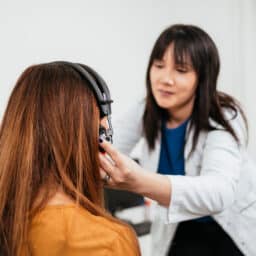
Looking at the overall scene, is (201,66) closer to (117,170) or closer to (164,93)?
(164,93)

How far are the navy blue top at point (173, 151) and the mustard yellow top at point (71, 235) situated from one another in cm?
64

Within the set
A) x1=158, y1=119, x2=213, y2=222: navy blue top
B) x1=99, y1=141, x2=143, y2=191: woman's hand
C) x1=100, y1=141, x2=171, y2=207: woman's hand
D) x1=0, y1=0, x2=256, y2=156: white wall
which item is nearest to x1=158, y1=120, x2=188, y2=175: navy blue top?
x1=158, y1=119, x2=213, y2=222: navy blue top

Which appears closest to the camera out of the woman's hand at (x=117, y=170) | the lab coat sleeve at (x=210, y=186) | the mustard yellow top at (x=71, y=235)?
the mustard yellow top at (x=71, y=235)

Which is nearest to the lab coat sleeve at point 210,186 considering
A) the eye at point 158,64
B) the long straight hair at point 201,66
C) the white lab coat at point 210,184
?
the white lab coat at point 210,184

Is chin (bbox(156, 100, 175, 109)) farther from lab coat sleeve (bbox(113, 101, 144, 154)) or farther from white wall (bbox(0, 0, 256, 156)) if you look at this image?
white wall (bbox(0, 0, 256, 156))

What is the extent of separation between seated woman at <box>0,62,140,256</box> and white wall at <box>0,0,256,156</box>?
3.48ft

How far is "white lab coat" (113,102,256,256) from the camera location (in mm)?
1210

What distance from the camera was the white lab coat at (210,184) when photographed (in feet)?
3.97

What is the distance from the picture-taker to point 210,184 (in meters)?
1.20

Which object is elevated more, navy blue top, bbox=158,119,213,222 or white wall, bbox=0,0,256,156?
white wall, bbox=0,0,256,156

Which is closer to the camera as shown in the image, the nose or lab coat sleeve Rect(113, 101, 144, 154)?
the nose

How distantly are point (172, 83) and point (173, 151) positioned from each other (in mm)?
232

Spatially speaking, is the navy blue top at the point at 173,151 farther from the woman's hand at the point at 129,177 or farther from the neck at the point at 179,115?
the woman's hand at the point at 129,177

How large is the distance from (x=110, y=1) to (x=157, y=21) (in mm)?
370
